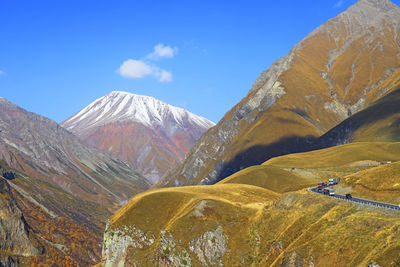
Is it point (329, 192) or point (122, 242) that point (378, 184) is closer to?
point (329, 192)

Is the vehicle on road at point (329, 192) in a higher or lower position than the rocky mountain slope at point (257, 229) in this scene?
higher

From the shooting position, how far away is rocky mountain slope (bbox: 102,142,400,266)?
51.2 metres

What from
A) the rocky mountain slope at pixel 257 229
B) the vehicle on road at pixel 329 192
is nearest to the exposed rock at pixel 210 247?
the rocky mountain slope at pixel 257 229

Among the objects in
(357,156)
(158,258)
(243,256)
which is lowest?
(158,258)

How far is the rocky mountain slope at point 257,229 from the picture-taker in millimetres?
51250

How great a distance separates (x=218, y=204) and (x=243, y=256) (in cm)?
1733

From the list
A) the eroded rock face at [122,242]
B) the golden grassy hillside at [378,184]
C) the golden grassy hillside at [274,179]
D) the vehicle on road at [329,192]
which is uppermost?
the golden grassy hillside at [274,179]

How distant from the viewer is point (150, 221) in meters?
91.1

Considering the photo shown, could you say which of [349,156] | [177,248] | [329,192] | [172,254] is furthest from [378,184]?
[349,156]

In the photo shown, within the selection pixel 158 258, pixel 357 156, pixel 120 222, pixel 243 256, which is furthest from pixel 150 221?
pixel 357 156

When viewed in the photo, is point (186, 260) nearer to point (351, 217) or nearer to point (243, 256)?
point (243, 256)

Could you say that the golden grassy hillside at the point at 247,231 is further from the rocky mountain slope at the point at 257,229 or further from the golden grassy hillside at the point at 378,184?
the golden grassy hillside at the point at 378,184

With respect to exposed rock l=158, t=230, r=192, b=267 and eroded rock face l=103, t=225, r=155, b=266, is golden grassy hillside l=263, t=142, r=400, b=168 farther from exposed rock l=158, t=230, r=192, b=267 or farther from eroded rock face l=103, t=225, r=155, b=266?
exposed rock l=158, t=230, r=192, b=267

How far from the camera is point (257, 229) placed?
7662 centimetres
